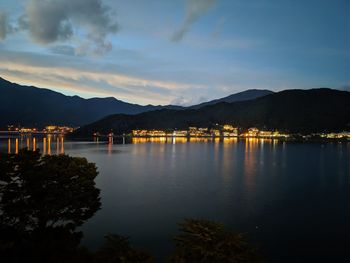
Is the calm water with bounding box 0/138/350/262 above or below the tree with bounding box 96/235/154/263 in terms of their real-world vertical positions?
below

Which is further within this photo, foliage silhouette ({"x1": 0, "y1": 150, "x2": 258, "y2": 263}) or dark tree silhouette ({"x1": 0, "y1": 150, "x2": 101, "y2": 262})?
dark tree silhouette ({"x1": 0, "y1": 150, "x2": 101, "y2": 262})

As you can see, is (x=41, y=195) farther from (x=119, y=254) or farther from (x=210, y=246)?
(x=210, y=246)

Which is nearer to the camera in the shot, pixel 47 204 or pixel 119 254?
pixel 119 254

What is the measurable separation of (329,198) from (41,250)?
28.9 m

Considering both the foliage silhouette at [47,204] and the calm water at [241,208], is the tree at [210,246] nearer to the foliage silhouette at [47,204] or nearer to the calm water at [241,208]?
the foliage silhouette at [47,204]

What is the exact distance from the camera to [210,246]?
8.35 metres

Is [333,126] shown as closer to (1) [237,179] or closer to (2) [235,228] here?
(1) [237,179]

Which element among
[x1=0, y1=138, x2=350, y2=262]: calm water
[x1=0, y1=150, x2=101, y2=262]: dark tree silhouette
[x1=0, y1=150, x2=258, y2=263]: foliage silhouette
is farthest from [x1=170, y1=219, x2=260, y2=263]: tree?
[x1=0, y1=138, x2=350, y2=262]: calm water

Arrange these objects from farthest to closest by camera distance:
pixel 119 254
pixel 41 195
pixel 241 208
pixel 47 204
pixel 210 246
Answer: pixel 241 208 < pixel 41 195 < pixel 47 204 < pixel 119 254 < pixel 210 246

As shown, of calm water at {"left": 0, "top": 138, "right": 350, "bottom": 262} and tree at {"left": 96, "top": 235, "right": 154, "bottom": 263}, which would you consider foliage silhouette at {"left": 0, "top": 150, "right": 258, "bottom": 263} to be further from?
calm water at {"left": 0, "top": 138, "right": 350, "bottom": 262}

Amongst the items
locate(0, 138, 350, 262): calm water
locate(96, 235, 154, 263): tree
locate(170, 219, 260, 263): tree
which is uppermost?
locate(170, 219, 260, 263): tree

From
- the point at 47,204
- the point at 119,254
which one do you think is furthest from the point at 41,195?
the point at 119,254

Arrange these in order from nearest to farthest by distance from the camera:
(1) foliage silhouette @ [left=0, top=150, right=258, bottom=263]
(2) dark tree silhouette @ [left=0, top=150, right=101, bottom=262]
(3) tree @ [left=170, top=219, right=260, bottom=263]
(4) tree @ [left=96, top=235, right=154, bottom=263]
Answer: (3) tree @ [left=170, top=219, right=260, bottom=263] < (4) tree @ [left=96, top=235, right=154, bottom=263] < (1) foliage silhouette @ [left=0, top=150, right=258, bottom=263] < (2) dark tree silhouette @ [left=0, top=150, right=101, bottom=262]

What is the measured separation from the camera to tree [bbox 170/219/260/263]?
320 inches
